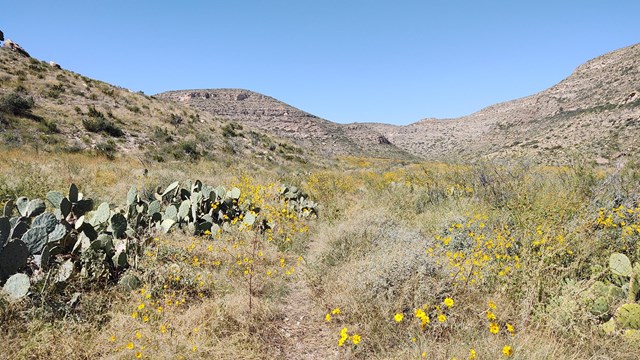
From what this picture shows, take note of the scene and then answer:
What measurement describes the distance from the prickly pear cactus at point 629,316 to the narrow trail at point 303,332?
2.54 metres

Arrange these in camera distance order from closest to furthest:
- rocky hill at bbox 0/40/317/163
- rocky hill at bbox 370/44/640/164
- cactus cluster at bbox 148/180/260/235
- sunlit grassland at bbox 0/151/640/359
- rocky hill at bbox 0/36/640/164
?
sunlit grassland at bbox 0/151/640/359, cactus cluster at bbox 148/180/260/235, rocky hill at bbox 0/40/317/163, rocky hill at bbox 0/36/640/164, rocky hill at bbox 370/44/640/164

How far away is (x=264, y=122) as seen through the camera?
212ft

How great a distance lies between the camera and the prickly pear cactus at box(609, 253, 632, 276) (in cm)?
332

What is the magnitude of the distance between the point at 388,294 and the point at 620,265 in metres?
2.45

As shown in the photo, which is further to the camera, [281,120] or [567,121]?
[281,120]

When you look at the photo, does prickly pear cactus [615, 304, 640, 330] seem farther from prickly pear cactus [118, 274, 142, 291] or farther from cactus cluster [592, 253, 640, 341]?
prickly pear cactus [118, 274, 142, 291]

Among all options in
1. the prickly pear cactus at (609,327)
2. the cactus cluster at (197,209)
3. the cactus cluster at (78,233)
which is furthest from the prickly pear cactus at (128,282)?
the prickly pear cactus at (609,327)

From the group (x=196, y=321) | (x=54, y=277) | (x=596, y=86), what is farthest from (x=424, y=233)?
(x=596, y=86)

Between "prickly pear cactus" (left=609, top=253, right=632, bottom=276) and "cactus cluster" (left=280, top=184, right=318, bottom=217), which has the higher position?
"cactus cluster" (left=280, top=184, right=318, bottom=217)

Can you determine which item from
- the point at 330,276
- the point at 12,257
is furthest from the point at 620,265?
the point at 12,257

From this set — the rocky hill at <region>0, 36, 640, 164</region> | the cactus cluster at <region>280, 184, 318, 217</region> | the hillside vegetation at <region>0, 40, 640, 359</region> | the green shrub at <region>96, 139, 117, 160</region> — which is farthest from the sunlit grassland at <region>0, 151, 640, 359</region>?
the green shrub at <region>96, 139, 117, 160</region>

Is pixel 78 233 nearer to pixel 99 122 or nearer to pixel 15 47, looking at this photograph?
pixel 99 122

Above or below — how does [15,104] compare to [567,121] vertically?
below

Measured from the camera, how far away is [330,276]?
14.4ft
